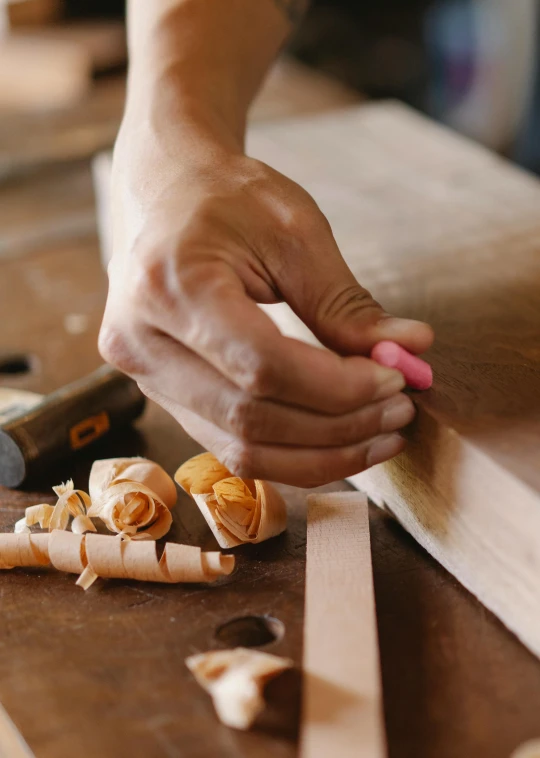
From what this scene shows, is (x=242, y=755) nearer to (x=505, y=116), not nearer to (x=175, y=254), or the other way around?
(x=175, y=254)

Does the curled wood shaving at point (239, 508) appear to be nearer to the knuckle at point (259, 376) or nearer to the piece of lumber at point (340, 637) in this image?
the piece of lumber at point (340, 637)

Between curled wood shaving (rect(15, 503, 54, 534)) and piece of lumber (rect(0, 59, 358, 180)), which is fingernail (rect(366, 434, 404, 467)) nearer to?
curled wood shaving (rect(15, 503, 54, 534))

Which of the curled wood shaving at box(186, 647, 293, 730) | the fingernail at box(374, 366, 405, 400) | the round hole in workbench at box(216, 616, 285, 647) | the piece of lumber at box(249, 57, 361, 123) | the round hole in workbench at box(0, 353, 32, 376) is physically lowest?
the round hole in workbench at box(0, 353, 32, 376)

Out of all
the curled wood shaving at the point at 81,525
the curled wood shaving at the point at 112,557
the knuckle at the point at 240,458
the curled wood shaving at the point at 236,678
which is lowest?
the curled wood shaving at the point at 81,525

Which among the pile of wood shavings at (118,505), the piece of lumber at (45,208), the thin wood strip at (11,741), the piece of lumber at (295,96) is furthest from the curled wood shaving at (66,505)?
the piece of lumber at (295,96)

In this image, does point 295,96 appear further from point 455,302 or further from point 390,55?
point 390,55

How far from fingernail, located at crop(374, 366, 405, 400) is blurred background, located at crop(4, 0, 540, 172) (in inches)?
57.8

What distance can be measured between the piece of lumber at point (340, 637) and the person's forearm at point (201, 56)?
47 cm

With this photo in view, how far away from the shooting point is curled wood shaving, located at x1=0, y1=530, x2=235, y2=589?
0.82m

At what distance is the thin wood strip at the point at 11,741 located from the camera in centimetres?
67

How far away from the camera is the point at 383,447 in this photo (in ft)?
2.66

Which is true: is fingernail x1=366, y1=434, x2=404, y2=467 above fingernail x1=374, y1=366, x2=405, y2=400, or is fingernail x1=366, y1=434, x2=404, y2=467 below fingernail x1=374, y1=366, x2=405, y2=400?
below

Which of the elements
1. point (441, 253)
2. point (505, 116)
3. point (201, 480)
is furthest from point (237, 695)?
A: point (505, 116)

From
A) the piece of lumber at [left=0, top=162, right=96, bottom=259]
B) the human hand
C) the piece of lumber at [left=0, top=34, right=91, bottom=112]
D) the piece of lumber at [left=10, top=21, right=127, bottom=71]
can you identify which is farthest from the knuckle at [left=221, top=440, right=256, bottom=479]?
the piece of lumber at [left=10, top=21, right=127, bottom=71]
